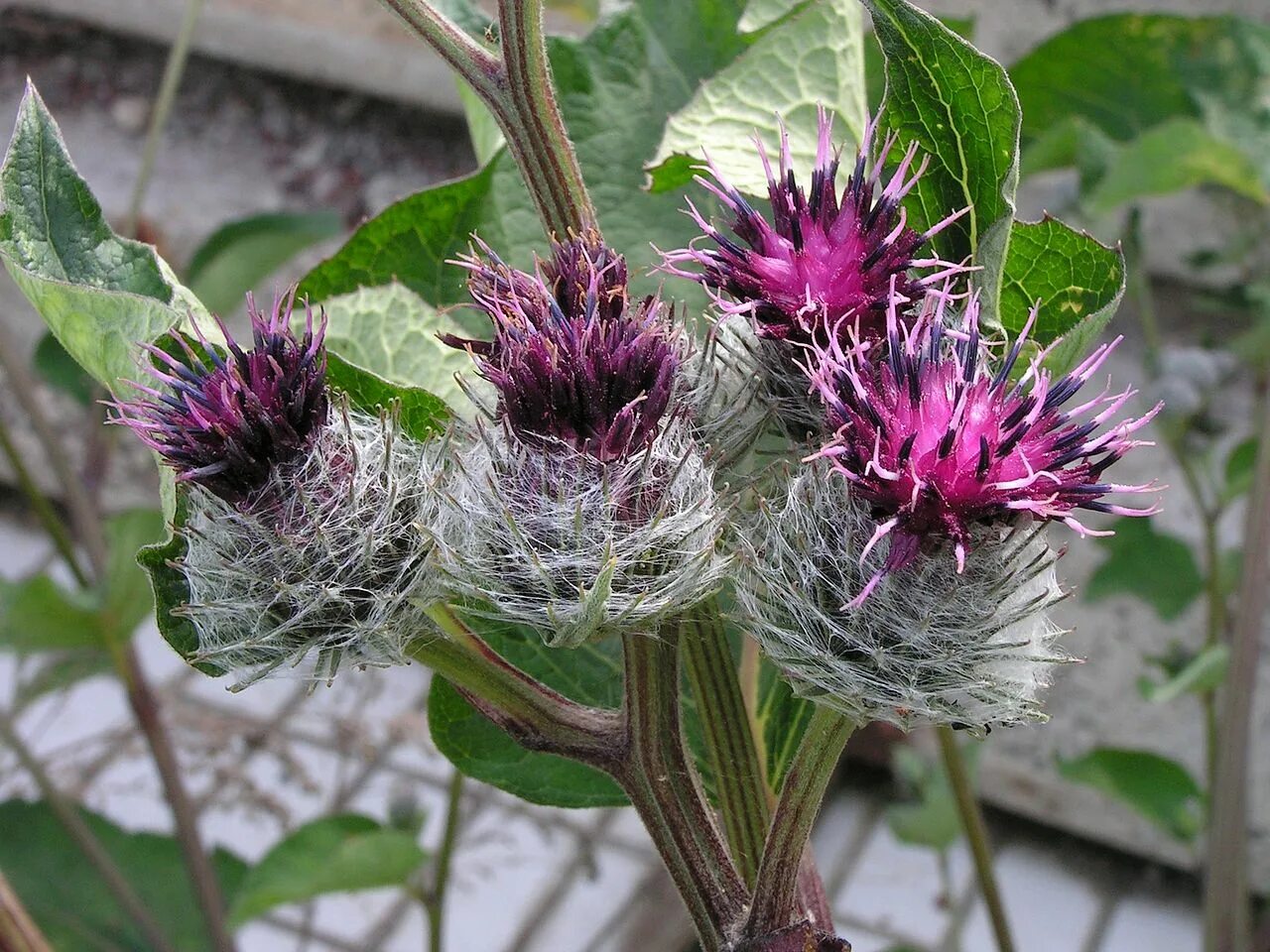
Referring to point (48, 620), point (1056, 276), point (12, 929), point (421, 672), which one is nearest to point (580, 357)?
point (1056, 276)

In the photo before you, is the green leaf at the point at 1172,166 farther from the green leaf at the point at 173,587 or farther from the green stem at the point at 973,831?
the green leaf at the point at 173,587

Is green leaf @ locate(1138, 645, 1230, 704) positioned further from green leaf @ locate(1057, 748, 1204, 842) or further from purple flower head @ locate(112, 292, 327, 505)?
purple flower head @ locate(112, 292, 327, 505)

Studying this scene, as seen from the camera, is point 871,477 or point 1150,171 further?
point 1150,171

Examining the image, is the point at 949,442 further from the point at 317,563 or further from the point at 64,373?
the point at 64,373

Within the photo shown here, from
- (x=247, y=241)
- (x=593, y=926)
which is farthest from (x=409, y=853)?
(x=593, y=926)

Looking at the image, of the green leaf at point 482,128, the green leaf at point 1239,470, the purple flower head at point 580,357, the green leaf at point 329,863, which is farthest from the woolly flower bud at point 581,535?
the green leaf at point 1239,470

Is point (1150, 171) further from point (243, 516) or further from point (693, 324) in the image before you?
point (243, 516)

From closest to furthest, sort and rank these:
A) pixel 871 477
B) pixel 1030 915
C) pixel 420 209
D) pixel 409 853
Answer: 1. pixel 871 477
2. pixel 420 209
3. pixel 409 853
4. pixel 1030 915
